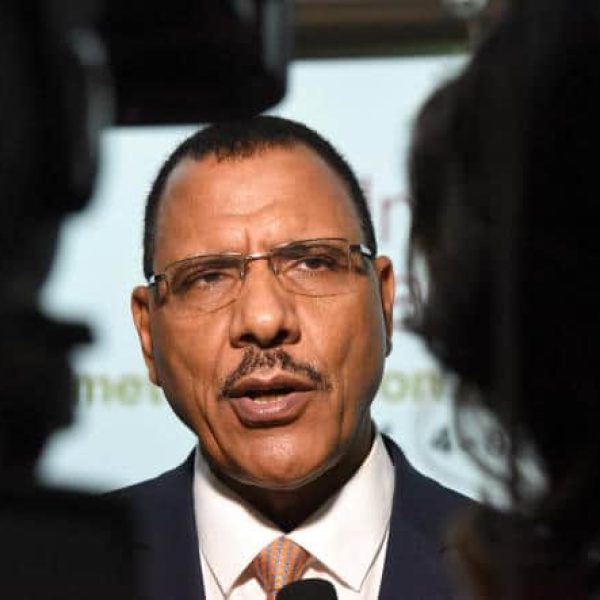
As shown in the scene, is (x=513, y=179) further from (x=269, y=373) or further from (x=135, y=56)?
(x=269, y=373)

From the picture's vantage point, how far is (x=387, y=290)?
1499 millimetres

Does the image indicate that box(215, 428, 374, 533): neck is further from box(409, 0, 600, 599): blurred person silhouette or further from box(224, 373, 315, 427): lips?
box(409, 0, 600, 599): blurred person silhouette

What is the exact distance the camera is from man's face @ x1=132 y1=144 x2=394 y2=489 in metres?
1.33

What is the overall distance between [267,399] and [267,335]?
71mm

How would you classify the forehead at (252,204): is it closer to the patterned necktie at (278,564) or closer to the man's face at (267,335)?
the man's face at (267,335)

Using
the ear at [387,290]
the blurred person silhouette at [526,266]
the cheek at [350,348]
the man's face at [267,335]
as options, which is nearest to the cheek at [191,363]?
the man's face at [267,335]

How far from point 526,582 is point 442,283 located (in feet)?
0.68

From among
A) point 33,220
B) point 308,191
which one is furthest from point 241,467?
point 33,220

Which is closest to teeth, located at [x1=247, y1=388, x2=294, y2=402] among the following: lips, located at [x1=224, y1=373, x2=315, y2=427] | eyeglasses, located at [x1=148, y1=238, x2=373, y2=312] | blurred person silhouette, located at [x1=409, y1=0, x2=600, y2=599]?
lips, located at [x1=224, y1=373, x2=315, y2=427]

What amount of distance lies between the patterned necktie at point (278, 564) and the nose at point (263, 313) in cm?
22

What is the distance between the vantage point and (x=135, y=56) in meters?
1.06

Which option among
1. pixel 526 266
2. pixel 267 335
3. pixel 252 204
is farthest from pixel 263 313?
pixel 526 266

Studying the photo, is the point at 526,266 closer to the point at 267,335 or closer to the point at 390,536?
the point at 267,335

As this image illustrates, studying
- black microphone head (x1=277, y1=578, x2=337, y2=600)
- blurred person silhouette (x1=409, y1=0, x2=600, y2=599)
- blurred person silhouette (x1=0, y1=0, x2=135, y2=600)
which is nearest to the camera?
blurred person silhouette (x1=409, y1=0, x2=600, y2=599)
